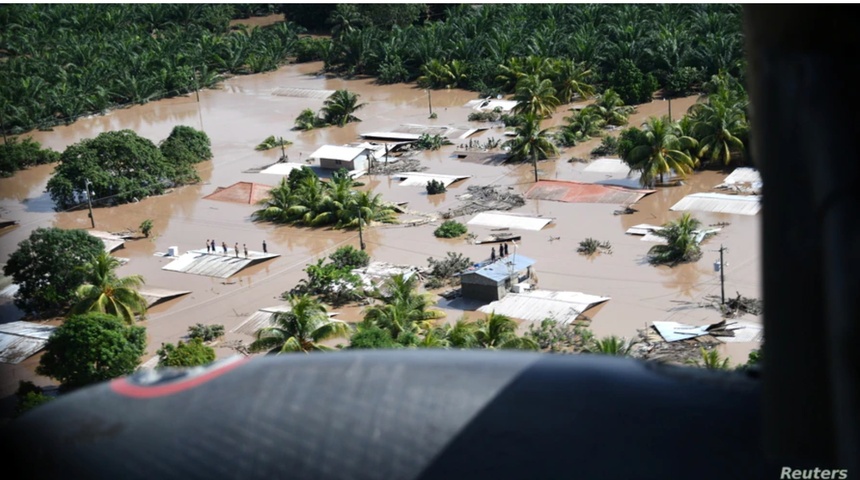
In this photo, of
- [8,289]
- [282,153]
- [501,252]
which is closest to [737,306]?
[501,252]

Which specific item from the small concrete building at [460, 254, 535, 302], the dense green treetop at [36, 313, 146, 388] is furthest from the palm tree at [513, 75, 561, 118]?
the dense green treetop at [36, 313, 146, 388]

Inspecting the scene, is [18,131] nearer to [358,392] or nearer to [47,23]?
[47,23]

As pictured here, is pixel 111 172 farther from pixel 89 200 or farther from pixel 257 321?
A: pixel 257 321

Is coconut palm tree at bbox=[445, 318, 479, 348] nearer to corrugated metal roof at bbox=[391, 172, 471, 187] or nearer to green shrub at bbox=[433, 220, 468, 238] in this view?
green shrub at bbox=[433, 220, 468, 238]

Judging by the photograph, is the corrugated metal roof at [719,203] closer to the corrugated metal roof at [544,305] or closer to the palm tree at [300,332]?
the corrugated metal roof at [544,305]

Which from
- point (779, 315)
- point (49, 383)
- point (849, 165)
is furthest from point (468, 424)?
point (49, 383)

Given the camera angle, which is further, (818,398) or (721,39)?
(721,39)

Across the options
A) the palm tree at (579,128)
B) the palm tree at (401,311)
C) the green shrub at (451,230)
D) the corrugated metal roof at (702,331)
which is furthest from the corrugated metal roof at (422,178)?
the corrugated metal roof at (702,331)
